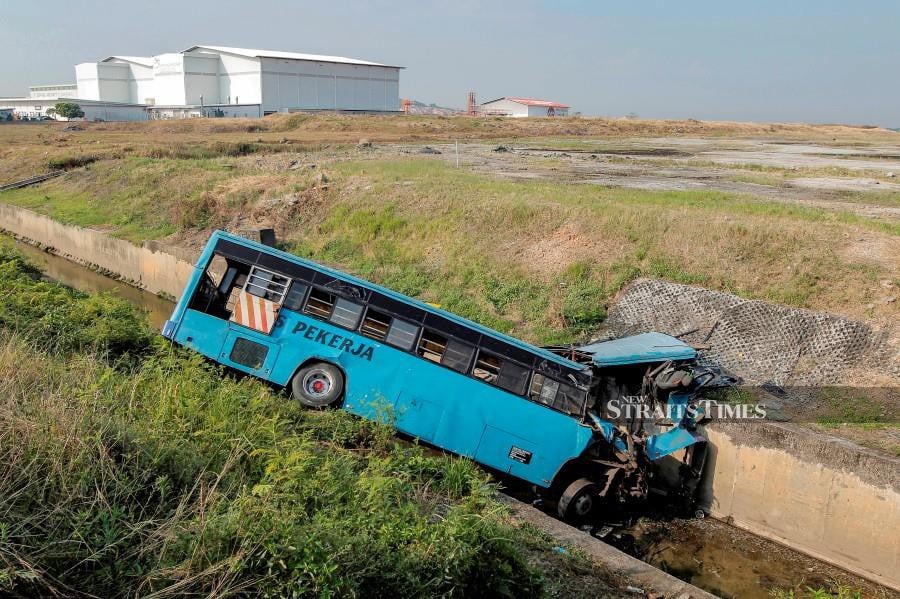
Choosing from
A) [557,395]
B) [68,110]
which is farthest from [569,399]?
[68,110]

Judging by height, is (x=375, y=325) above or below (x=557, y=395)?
above

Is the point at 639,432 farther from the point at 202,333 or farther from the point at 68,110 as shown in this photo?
the point at 68,110

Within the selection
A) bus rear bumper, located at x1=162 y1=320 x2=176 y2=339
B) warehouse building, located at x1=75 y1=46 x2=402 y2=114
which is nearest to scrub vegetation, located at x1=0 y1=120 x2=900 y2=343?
bus rear bumper, located at x1=162 y1=320 x2=176 y2=339

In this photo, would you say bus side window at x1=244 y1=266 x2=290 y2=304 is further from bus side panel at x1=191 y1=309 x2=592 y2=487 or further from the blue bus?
bus side panel at x1=191 y1=309 x2=592 y2=487

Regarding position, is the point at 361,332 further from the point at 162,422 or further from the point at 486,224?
the point at 486,224

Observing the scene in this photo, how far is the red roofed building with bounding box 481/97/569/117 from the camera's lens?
404 ft

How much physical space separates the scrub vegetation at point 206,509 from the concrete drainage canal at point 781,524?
13.9ft

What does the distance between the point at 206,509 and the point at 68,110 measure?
100 metres

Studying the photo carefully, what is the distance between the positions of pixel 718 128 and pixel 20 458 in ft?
324

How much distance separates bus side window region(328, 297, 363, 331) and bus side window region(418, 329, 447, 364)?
4.21 feet

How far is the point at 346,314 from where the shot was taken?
511 inches

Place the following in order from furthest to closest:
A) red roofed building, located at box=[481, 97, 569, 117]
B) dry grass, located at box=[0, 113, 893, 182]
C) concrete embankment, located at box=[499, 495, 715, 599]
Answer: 1. red roofed building, located at box=[481, 97, 569, 117]
2. dry grass, located at box=[0, 113, 893, 182]
3. concrete embankment, located at box=[499, 495, 715, 599]

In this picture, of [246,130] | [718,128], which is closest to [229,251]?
[246,130]

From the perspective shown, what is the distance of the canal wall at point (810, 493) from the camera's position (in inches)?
456
